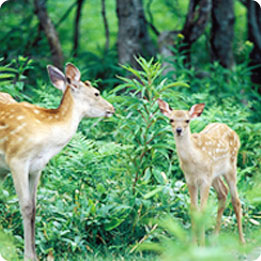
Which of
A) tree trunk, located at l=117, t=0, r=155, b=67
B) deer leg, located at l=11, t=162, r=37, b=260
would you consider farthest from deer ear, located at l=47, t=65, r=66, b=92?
tree trunk, located at l=117, t=0, r=155, b=67

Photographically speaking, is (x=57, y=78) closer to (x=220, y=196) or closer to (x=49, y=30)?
(x=220, y=196)

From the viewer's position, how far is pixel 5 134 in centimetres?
504

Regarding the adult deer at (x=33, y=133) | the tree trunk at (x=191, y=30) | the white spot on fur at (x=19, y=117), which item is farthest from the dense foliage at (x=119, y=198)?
the tree trunk at (x=191, y=30)

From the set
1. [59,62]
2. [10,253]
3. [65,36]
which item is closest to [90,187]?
[10,253]

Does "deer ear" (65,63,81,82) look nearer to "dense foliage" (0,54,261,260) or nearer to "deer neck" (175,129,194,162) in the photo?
"dense foliage" (0,54,261,260)

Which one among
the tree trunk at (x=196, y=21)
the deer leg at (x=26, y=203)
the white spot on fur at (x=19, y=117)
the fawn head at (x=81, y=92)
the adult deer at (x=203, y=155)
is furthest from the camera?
the tree trunk at (x=196, y=21)

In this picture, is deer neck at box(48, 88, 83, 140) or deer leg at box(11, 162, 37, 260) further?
deer neck at box(48, 88, 83, 140)

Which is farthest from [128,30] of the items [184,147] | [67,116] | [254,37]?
[184,147]

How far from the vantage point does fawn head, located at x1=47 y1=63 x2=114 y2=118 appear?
530cm

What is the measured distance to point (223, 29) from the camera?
10.7m

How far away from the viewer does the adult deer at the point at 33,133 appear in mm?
4926

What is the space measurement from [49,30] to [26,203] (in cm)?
623

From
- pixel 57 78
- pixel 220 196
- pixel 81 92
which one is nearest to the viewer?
pixel 81 92

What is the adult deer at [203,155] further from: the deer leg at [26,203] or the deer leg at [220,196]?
the deer leg at [26,203]
